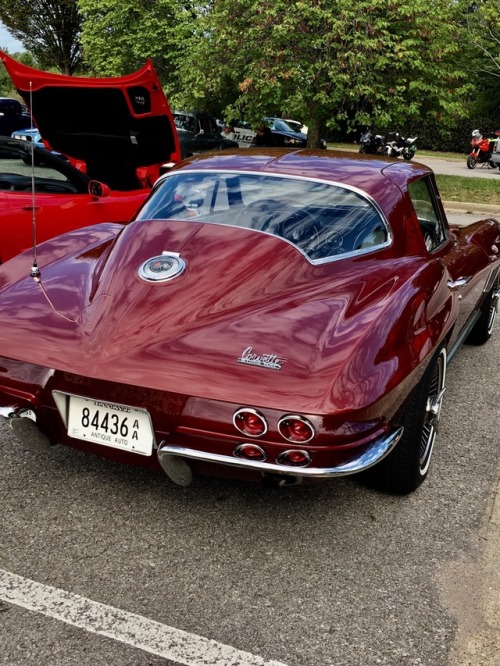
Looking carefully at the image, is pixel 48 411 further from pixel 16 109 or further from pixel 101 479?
pixel 16 109

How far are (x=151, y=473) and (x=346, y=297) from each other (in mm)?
1258

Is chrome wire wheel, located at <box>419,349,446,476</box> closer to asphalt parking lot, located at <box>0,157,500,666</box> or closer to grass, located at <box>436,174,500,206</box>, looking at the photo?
asphalt parking lot, located at <box>0,157,500,666</box>

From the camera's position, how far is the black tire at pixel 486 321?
17.2 feet

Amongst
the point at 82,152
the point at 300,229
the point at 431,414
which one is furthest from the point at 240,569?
the point at 82,152

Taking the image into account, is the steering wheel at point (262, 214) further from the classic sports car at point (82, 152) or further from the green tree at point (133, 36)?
the green tree at point (133, 36)

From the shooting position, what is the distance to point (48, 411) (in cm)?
274

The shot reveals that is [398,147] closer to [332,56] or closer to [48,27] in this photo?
[332,56]

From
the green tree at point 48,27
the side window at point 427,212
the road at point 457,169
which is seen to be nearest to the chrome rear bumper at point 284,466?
the side window at point 427,212

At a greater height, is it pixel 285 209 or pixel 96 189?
pixel 285 209

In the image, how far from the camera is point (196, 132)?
62.7 feet

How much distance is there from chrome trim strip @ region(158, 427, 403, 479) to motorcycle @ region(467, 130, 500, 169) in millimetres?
Answer: 22770

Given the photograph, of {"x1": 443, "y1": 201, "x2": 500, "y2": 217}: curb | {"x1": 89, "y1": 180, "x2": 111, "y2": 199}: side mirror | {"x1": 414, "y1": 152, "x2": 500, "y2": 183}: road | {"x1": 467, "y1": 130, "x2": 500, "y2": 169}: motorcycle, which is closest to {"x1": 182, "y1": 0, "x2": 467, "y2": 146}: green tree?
{"x1": 443, "y1": 201, "x2": 500, "y2": 217}: curb

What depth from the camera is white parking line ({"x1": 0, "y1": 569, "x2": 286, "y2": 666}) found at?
2145 mm

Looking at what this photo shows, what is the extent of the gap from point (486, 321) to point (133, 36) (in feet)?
67.9
